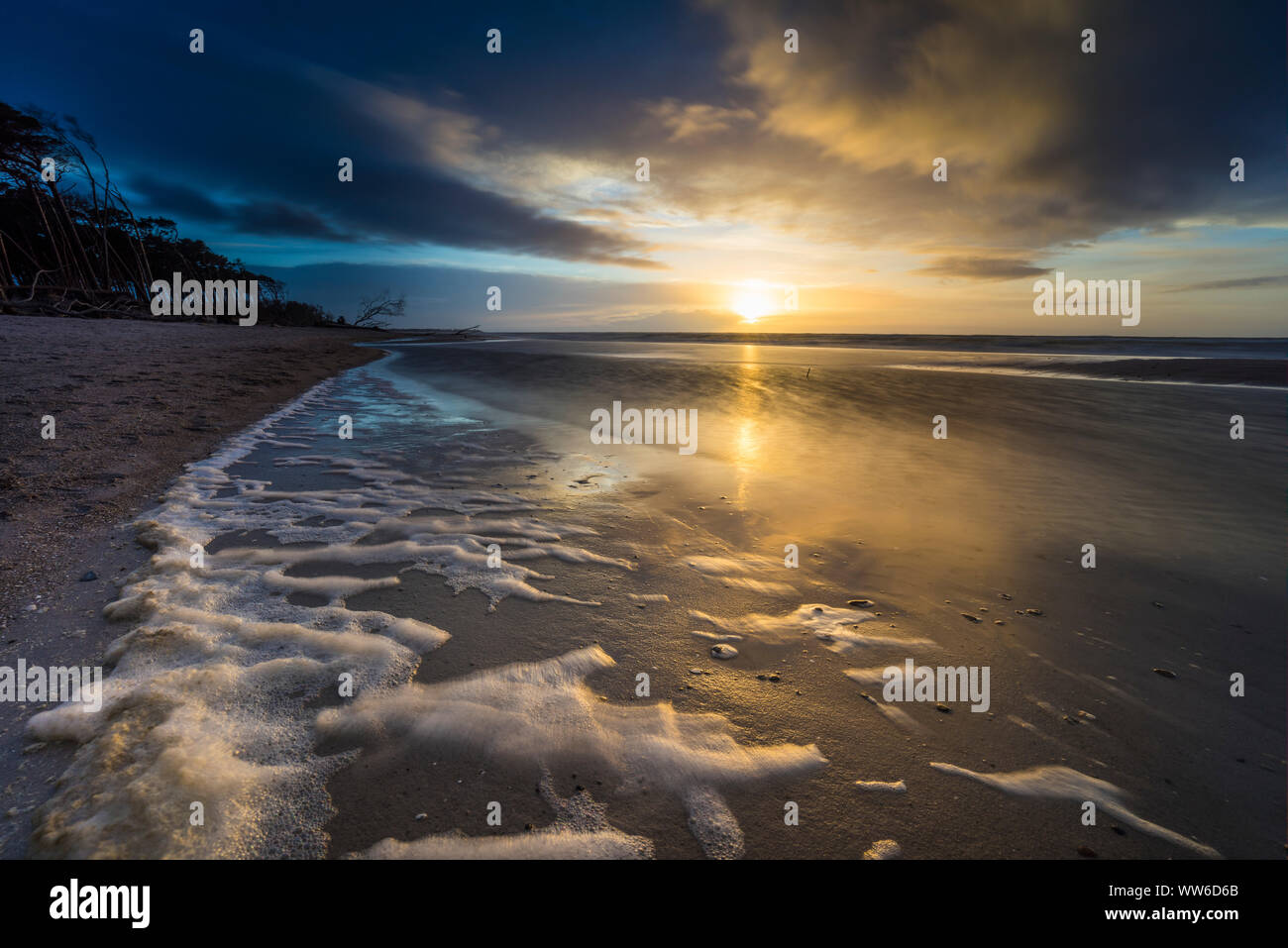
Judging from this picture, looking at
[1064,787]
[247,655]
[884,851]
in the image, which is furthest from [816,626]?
[247,655]

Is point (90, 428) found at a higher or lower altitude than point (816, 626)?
higher

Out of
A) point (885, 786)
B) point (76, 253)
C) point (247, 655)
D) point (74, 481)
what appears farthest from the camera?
point (76, 253)

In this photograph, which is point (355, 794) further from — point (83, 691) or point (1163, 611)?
point (1163, 611)

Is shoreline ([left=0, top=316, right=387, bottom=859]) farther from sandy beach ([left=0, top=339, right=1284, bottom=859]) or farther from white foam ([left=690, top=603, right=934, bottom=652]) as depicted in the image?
white foam ([left=690, top=603, right=934, bottom=652])

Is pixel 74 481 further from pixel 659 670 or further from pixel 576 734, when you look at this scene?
pixel 659 670

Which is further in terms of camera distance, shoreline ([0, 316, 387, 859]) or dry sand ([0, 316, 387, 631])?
dry sand ([0, 316, 387, 631])

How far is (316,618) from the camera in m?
3.38

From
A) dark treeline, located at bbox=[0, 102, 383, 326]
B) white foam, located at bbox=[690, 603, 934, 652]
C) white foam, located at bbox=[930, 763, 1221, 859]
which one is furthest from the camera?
dark treeline, located at bbox=[0, 102, 383, 326]

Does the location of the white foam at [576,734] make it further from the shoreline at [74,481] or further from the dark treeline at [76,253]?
the dark treeline at [76,253]

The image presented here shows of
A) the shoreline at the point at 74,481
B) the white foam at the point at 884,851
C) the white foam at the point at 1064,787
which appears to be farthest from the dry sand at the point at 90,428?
the white foam at the point at 1064,787

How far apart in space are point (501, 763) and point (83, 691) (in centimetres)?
214

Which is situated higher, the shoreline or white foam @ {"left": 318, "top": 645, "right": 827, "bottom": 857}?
the shoreline

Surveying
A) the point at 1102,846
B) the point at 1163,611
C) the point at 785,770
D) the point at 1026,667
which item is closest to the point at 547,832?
the point at 785,770

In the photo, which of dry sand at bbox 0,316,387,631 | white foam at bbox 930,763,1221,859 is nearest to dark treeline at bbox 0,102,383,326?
dry sand at bbox 0,316,387,631
